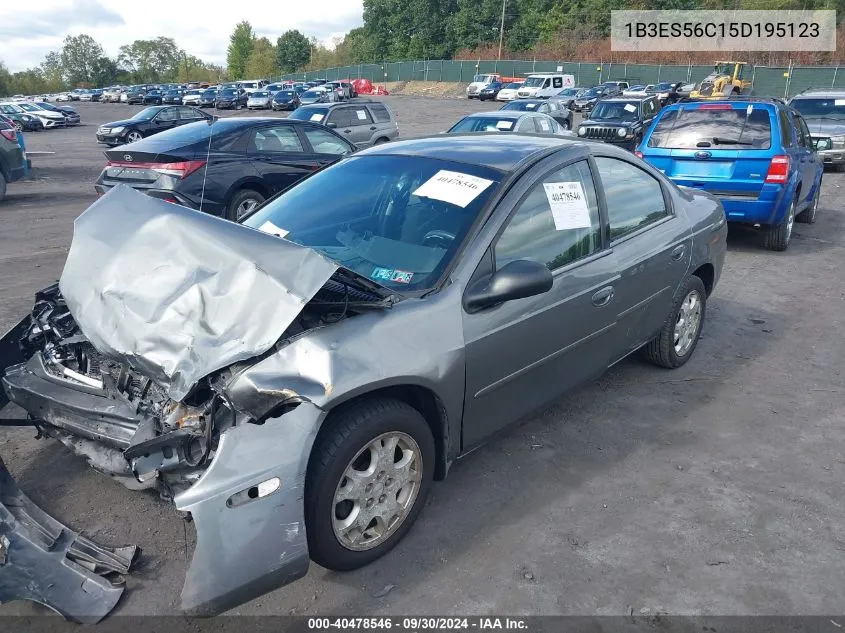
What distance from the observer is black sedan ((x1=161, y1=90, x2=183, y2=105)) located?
51278 mm

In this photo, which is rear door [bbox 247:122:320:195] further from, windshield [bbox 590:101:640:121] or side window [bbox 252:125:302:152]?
windshield [bbox 590:101:640:121]

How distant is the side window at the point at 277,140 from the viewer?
9195mm

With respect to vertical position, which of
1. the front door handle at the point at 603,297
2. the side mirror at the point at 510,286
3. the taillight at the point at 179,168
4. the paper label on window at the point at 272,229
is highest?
the taillight at the point at 179,168

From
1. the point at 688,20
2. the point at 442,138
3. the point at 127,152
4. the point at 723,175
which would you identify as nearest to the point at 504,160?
the point at 442,138

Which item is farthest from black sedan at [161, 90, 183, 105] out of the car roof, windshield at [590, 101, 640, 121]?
the car roof

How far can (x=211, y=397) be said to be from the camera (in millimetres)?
2461

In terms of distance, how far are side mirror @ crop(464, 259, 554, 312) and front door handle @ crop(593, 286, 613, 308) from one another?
78 centimetres

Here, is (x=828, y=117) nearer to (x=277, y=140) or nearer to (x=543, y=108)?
(x=543, y=108)

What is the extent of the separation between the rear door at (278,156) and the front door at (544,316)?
19.8 feet

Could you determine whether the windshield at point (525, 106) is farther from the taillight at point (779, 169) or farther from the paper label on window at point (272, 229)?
the paper label on window at point (272, 229)

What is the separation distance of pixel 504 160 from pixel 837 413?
285cm

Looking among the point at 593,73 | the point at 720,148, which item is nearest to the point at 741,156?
the point at 720,148

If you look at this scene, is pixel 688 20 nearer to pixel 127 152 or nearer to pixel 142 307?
pixel 127 152

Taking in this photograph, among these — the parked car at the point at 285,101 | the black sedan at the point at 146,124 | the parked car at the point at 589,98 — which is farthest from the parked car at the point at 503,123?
the parked car at the point at 285,101
